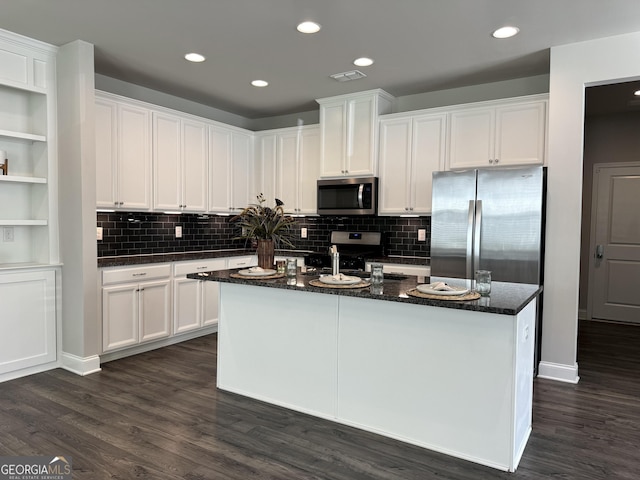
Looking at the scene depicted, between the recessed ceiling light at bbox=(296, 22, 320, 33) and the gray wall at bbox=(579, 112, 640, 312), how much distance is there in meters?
4.60

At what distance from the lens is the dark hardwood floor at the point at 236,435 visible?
232cm

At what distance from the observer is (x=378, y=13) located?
3.14 m

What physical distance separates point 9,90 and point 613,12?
4.65 meters

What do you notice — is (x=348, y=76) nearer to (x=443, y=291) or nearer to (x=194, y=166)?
(x=194, y=166)

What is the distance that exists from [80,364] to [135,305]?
696 millimetres

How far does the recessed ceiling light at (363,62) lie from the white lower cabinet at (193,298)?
8.31ft

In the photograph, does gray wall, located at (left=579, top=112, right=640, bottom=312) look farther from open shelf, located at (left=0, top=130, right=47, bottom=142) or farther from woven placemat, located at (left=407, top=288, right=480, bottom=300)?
open shelf, located at (left=0, top=130, right=47, bottom=142)

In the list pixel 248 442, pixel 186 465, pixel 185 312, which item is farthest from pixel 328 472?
pixel 185 312

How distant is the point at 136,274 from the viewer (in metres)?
4.24

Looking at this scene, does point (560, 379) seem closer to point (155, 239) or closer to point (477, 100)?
point (477, 100)

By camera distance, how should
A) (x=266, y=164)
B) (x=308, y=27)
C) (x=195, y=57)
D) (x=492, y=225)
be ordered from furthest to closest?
(x=266, y=164) < (x=195, y=57) < (x=492, y=225) < (x=308, y=27)

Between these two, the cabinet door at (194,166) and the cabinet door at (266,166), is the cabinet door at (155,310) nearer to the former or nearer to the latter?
the cabinet door at (194,166)

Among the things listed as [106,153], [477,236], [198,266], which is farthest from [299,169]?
[477,236]

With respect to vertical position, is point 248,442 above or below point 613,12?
below
